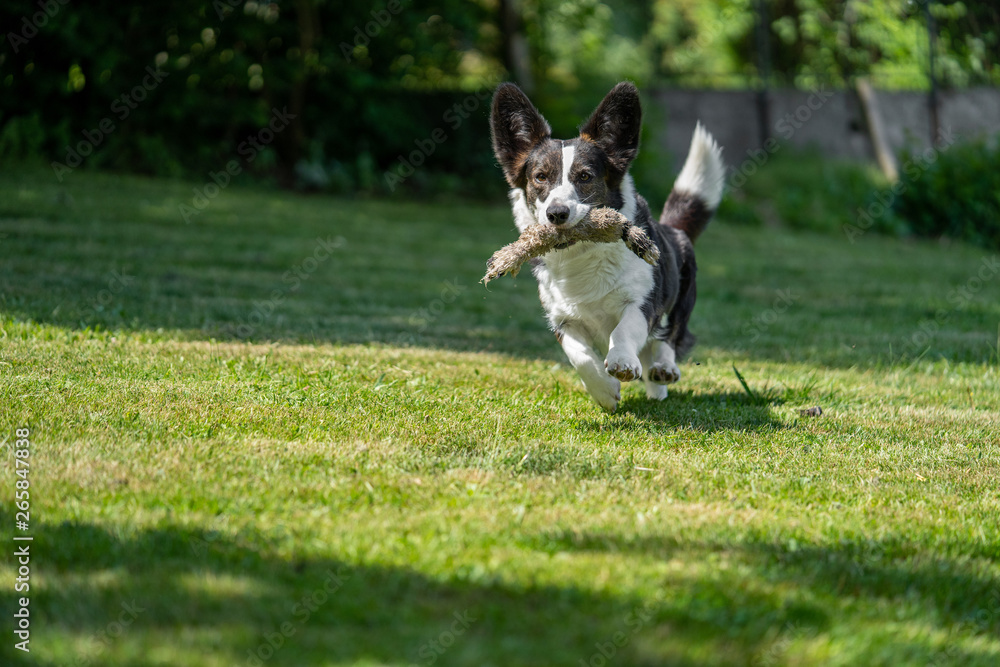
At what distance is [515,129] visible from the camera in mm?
4602

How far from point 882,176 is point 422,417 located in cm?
1233

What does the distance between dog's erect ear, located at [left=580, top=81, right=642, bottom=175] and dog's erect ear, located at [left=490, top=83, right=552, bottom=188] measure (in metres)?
0.23

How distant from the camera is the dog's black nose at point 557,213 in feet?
13.1

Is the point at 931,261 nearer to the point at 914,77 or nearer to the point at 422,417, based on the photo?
the point at 914,77

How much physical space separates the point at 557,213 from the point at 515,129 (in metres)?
0.80

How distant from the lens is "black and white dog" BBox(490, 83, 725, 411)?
13.6 feet

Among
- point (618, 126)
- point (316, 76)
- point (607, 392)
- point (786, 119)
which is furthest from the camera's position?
point (786, 119)

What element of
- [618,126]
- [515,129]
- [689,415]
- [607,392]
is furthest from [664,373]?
[515,129]

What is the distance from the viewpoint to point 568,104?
1389 centimetres

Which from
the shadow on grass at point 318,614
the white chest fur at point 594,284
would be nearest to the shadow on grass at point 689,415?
the white chest fur at point 594,284

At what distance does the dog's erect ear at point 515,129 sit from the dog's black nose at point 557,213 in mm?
567

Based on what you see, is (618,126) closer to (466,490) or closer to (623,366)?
(623,366)

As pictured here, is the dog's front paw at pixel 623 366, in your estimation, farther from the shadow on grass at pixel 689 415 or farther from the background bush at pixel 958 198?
the background bush at pixel 958 198

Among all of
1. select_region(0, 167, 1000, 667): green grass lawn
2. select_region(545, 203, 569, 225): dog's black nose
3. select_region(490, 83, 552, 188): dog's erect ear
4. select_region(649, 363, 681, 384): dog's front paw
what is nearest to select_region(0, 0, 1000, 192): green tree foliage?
select_region(0, 167, 1000, 667): green grass lawn
